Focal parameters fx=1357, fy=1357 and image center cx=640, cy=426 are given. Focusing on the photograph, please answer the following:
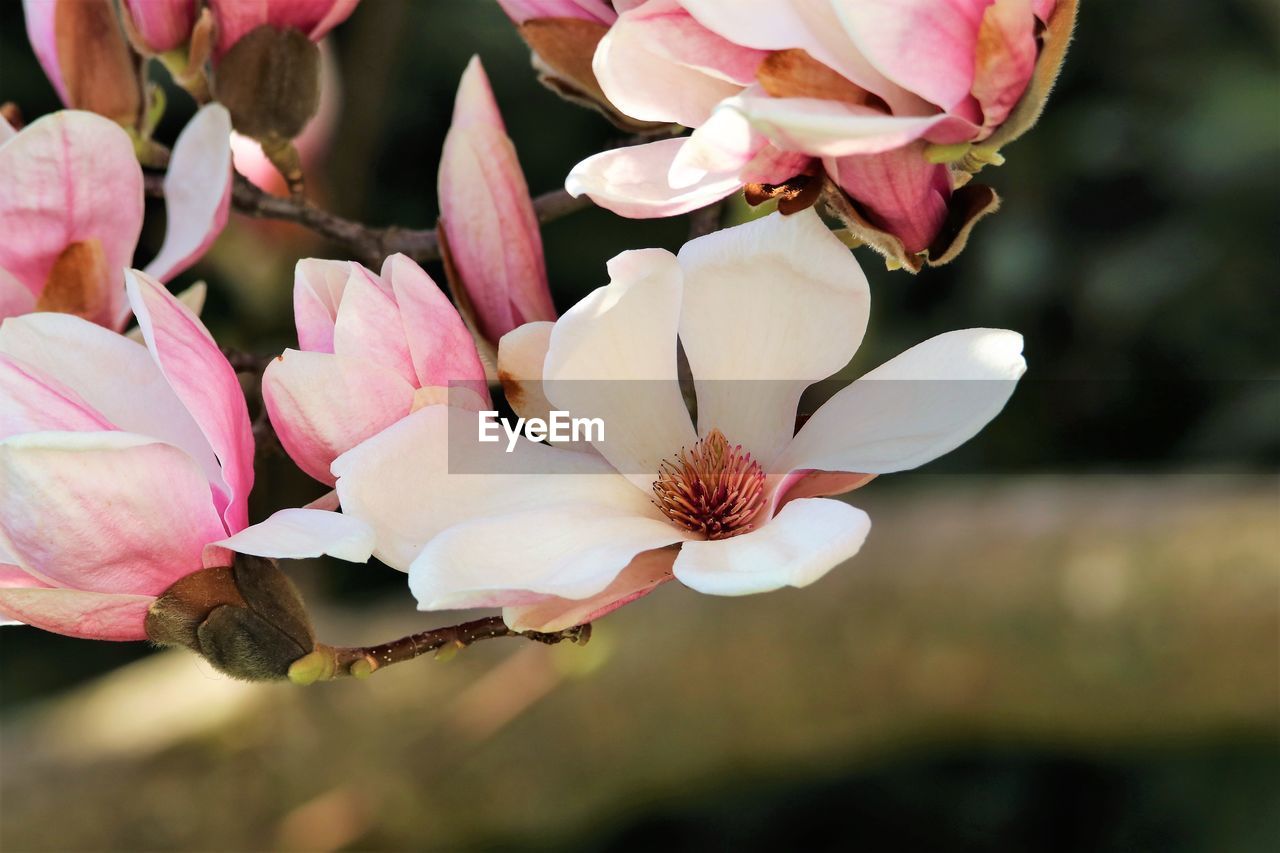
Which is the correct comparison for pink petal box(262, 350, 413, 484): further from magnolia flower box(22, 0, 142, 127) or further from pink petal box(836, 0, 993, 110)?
magnolia flower box(22, 0, 142, 127)

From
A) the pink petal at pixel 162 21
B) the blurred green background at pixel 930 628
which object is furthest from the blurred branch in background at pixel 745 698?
the pink petal at pixel 162 21

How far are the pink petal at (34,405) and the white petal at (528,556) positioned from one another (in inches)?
4.9

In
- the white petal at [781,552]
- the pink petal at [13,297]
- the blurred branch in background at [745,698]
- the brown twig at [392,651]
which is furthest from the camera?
the blurred branch in background at [745,698]

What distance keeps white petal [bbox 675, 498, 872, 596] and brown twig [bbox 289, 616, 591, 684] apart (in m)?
0.08

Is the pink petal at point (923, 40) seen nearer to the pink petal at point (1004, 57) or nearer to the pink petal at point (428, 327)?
the pink petal at point (1004, 57)

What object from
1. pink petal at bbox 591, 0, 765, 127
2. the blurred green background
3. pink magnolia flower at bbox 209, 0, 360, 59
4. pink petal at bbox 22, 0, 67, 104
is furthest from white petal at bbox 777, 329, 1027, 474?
the blurred green background

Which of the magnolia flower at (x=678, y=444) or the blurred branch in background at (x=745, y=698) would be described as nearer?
the magnolia flower at (x=678, y=444)

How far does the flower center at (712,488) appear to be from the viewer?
46cm

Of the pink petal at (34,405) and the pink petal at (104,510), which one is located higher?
the pink petal at (34,405)

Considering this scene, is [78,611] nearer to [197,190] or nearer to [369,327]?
[369,327]

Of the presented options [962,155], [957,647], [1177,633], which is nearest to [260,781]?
[957,647]

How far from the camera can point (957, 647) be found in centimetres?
131

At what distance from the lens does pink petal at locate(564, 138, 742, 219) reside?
460 mm

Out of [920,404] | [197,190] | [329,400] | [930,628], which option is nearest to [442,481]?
[329,400]
